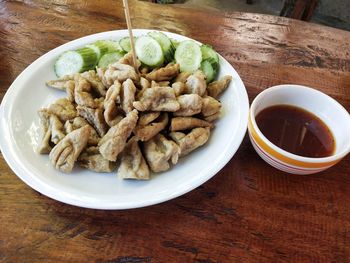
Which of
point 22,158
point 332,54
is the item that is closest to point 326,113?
point 332,54

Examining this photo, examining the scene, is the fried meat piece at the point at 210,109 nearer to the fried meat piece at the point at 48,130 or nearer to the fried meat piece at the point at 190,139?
the fried meat piece at the point at 190,139

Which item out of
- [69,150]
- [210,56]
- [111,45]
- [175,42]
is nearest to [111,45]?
[111,45]

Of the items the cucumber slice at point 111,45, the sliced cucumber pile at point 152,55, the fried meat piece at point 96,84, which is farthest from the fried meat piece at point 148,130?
the cucumber slice at point 111,45

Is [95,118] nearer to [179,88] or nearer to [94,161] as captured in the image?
[94,161]

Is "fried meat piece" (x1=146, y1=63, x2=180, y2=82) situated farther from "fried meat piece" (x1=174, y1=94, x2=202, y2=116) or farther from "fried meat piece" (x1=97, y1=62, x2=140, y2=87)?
"fried meat piece" (x1=174, y1=94, x2=202, y2=116)

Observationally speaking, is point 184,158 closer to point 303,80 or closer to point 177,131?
point 177,131

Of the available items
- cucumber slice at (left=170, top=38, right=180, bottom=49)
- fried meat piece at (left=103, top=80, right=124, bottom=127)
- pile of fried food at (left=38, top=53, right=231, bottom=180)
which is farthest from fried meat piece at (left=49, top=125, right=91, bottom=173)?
cucumber slice at (left=170, top=38, right=180, bottom=49)
